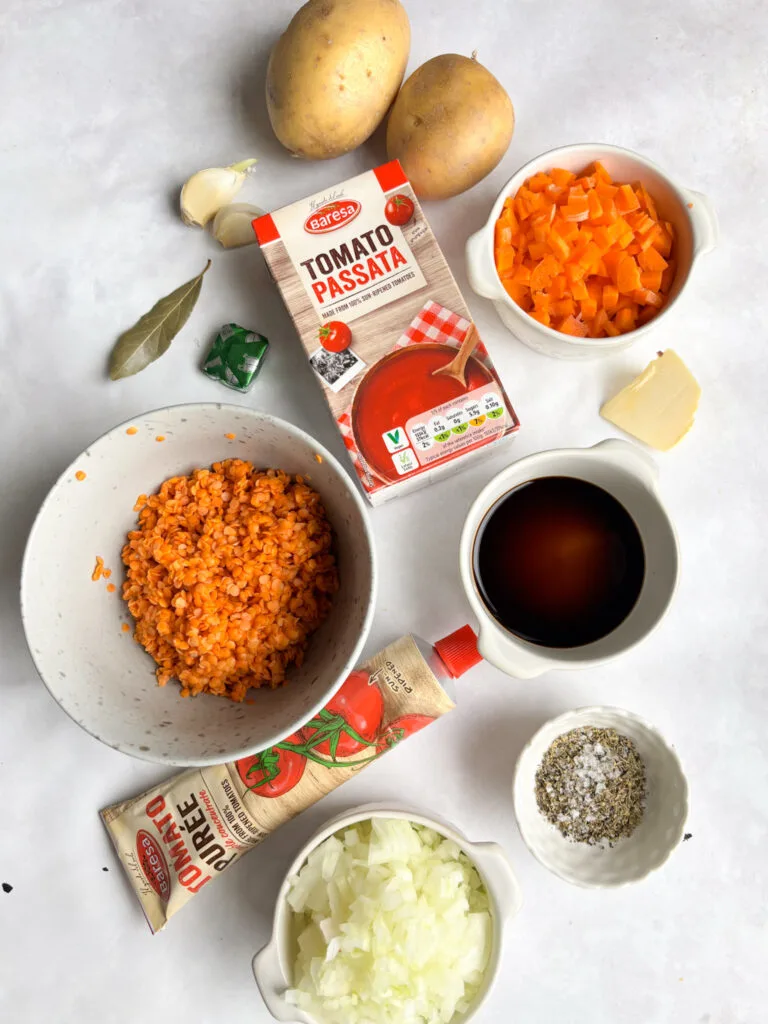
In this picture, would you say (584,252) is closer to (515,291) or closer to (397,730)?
(515,291)

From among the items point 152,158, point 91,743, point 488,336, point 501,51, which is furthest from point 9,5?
point 91,743

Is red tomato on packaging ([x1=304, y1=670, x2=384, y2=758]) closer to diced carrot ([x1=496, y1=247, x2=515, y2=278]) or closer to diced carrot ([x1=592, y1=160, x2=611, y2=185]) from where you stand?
diced carrot ([x1=496, y1=247, x2=515, y2=278])

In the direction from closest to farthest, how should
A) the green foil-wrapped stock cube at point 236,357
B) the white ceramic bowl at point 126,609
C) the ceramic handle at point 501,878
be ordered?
the white ceramic bowl at point 126,609, the ceramic handle at point 501,878, the green foil-wrapped stock cube at point 236,357

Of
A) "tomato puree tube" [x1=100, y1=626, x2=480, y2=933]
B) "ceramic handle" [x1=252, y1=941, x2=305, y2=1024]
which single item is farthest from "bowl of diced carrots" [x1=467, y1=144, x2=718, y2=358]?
"ceramic handle" [x1=252, y1=941, x2=305, y2=1024]

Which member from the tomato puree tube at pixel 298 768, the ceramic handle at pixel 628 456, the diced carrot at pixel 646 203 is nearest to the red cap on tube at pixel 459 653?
the tomato puree tube at pixel 298 768

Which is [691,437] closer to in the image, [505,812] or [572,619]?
[572,619]

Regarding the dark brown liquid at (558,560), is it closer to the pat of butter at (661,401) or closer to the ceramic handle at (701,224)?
the pat of butter at (661,401)
